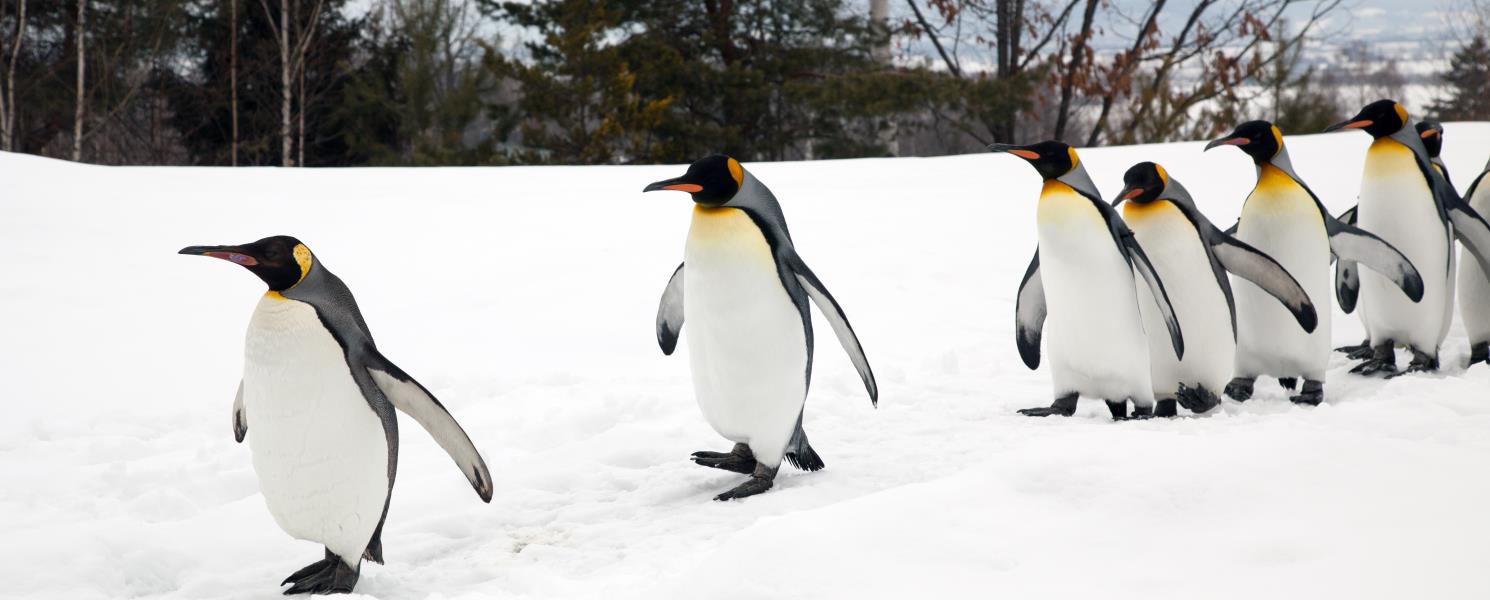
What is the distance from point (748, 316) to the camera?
2758mm

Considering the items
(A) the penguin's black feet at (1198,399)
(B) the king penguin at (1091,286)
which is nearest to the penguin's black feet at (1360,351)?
(A) the penguin's black feet at (1198,399)

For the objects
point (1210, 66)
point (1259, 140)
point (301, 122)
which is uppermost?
point (1210, 66)

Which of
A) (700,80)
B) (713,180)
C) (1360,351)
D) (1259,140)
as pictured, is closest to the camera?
(713,180)

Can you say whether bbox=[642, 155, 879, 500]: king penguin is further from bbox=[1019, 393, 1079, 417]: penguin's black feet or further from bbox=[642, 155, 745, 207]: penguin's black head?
bbox=[1019, 393, 1079, 417]: penguin's black feet

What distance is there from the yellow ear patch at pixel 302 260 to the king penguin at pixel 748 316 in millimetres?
825

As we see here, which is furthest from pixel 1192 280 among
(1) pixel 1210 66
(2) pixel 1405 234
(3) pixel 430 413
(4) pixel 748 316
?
(1) pixel 1210 66

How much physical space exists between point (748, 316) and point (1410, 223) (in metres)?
2.76

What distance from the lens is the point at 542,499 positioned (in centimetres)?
287

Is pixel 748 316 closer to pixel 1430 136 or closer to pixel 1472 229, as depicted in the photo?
pixel 1472 229

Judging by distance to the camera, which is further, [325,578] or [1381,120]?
[1381,120]

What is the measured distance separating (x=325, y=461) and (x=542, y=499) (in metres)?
0.73

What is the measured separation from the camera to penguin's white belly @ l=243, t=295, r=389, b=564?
86.7 inches

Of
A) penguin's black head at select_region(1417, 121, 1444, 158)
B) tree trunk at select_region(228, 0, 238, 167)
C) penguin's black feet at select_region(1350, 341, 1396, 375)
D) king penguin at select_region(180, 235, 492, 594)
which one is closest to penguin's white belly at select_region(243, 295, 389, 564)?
king penguin at select_region(180, 235, 492, 594)

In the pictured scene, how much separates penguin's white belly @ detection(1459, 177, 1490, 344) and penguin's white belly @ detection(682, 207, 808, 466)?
10.0 ft
